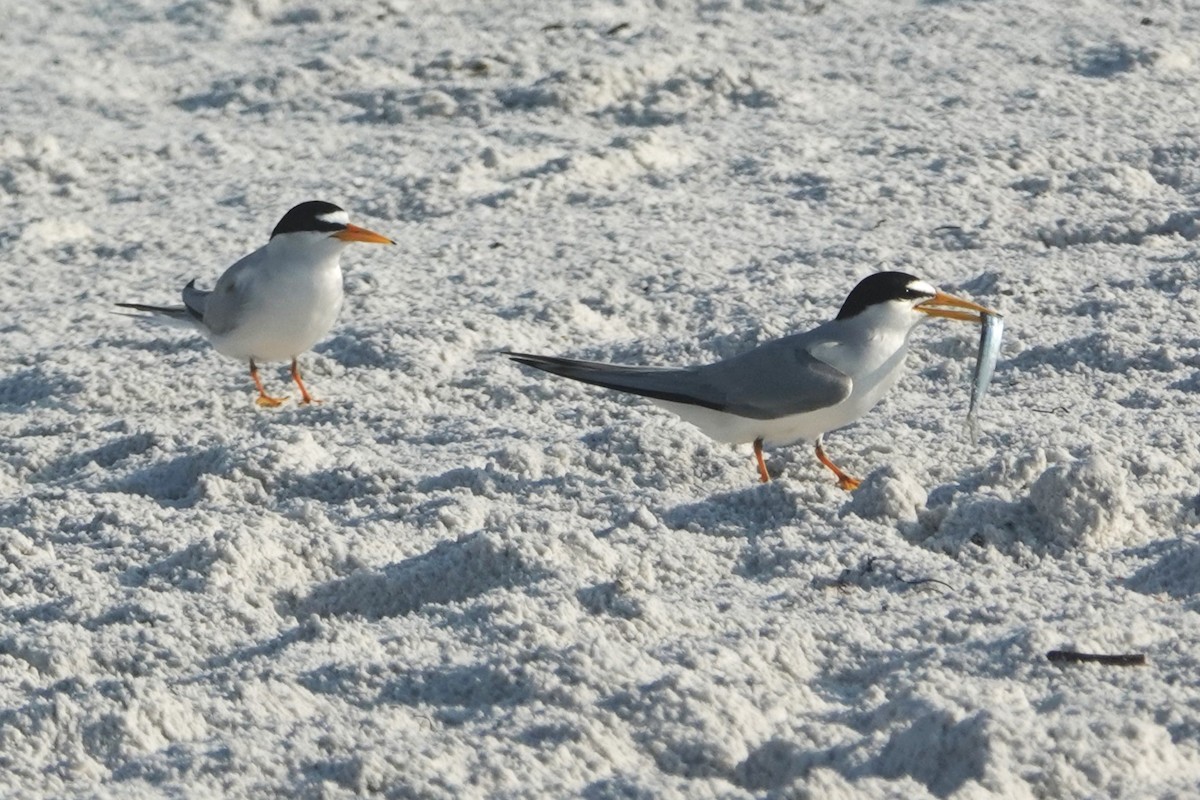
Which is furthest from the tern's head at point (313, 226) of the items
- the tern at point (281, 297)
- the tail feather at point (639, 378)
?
the tail feather at point (639, 378)

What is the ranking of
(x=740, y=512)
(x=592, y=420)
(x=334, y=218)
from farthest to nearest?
(x=334, y=218)
(x=592, y=420)
(x=740, y=512)

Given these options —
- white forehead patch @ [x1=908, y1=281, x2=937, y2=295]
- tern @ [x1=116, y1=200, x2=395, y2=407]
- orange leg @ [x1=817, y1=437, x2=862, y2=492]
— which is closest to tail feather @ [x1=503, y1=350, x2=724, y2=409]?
orange leg @ [x1=817, y1=437, x2=862, y2=492]

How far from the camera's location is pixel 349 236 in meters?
5.58

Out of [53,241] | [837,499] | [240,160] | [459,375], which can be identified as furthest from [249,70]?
[837,499]

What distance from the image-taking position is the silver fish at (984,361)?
14.8 ft

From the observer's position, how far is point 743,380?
4512 mm

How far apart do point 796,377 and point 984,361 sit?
0.49 meters

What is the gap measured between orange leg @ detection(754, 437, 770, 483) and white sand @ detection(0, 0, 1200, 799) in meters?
0.13

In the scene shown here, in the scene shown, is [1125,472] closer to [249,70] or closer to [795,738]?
[795,738]

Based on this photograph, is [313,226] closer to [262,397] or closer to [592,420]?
[262,397]

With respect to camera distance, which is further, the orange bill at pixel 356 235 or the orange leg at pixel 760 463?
the orange bill at pixel 356 235

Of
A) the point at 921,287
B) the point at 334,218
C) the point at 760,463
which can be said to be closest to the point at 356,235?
the point at 334,218

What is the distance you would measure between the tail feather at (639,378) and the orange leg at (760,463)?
0.17 meters

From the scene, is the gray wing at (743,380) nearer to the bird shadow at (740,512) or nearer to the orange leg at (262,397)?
the bird shadow at (740,512)
